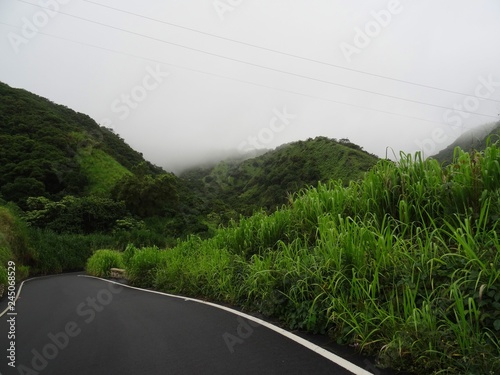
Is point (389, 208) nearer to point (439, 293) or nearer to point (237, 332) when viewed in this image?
point (439, 293)

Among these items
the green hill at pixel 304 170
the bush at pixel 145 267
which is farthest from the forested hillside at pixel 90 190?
the bush at pixel 145 267

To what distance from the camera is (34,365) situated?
412cm

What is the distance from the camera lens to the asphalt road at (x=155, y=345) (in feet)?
11.1

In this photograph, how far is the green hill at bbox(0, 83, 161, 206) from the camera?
4121 centimetres

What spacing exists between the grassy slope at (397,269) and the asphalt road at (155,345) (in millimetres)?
547

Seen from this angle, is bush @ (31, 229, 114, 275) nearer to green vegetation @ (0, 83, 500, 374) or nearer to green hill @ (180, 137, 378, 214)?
green vegetation @ (0, 83, 500, 374)

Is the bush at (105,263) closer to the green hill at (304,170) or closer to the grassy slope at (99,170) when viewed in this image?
the green hill at (304,170)

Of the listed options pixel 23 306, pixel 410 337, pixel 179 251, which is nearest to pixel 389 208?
pixel 410 337

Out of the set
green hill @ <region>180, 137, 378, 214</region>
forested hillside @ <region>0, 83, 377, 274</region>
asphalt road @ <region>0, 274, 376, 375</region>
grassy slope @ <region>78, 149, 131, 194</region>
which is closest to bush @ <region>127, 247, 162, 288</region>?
asphalt road @ <region>0, 274, 376, 375</region>

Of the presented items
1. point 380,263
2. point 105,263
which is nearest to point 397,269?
point 380,263

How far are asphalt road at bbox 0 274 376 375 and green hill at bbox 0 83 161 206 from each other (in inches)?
1576

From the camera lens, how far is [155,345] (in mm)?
4324

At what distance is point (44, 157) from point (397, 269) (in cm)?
5069

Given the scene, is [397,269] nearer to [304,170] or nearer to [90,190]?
[304,170]
